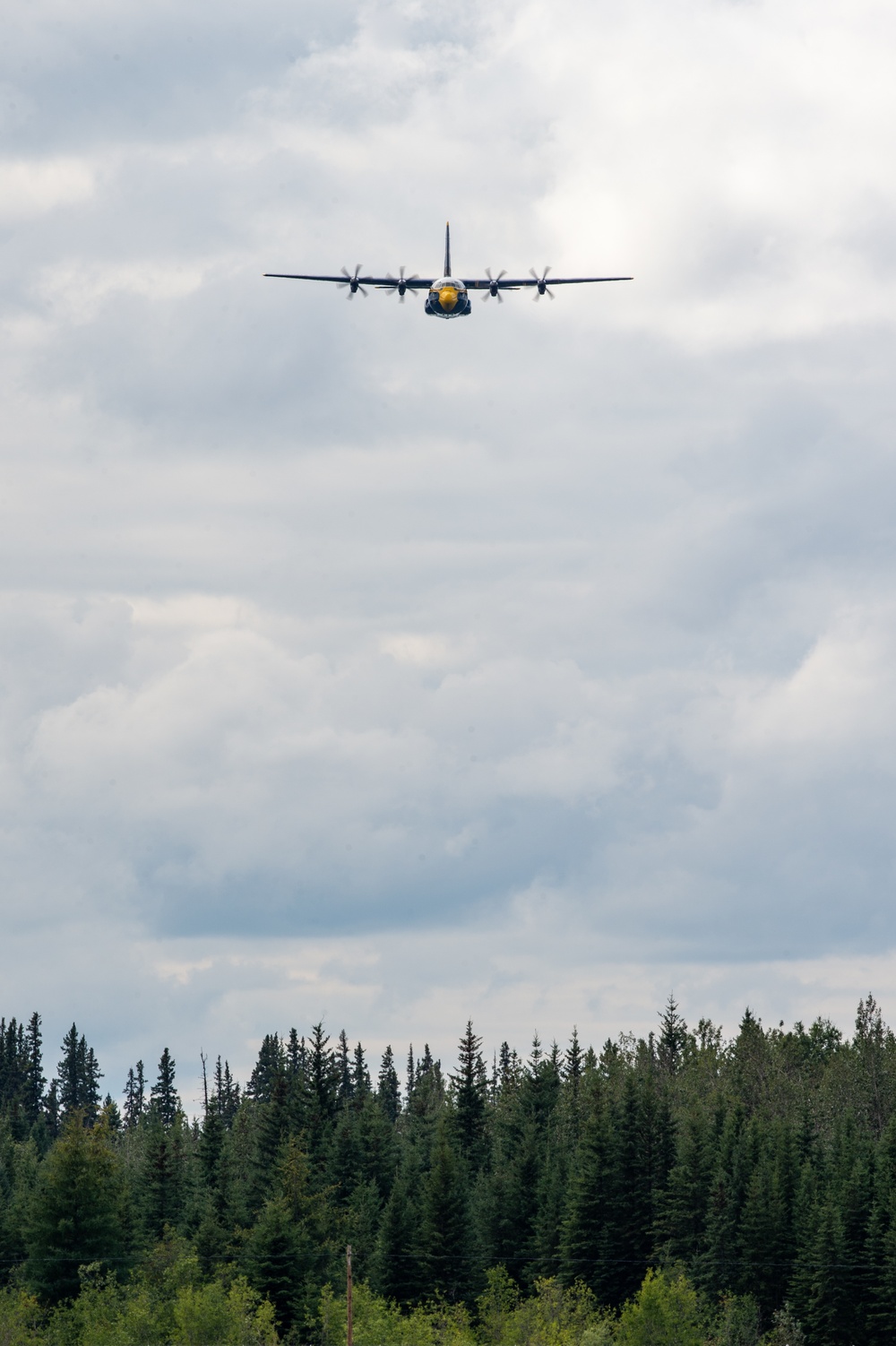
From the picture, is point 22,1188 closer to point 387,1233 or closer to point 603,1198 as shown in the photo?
point 387,1233

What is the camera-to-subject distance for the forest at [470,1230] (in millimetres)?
100125

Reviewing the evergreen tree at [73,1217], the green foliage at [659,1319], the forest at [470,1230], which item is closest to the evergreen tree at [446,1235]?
the forest at [470,1230]

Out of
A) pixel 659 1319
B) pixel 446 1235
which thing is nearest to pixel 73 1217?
pixel 446 1235

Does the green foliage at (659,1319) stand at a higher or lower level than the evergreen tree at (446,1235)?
lower

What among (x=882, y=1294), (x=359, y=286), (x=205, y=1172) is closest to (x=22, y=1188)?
(x=205, y=1172)

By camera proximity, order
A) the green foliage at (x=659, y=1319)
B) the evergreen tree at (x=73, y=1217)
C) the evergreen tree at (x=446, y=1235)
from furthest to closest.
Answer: the evergreen tree at (x=446, y=1235) < the evergreen tree at (x=73, y=1217) < the green foliage at (x=659, y=1319)

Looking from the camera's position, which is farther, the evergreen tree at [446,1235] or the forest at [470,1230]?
the evergreen tree at [446,1235]

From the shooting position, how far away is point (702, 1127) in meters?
124

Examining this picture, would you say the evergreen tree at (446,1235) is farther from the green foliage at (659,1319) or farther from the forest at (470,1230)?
the green foliage at (659,1319)

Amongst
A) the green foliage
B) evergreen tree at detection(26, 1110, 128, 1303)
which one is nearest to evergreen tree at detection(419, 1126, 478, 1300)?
the green foliage

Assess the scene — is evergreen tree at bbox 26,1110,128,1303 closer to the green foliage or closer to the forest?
the forest

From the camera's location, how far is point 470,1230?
118m

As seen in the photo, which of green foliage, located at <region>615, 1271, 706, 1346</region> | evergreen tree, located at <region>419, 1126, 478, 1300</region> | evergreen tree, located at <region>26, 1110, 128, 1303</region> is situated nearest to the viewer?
green foliage, located at <region>615, 1271, 706, 1346</region>

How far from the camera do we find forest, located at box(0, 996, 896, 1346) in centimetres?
10012
